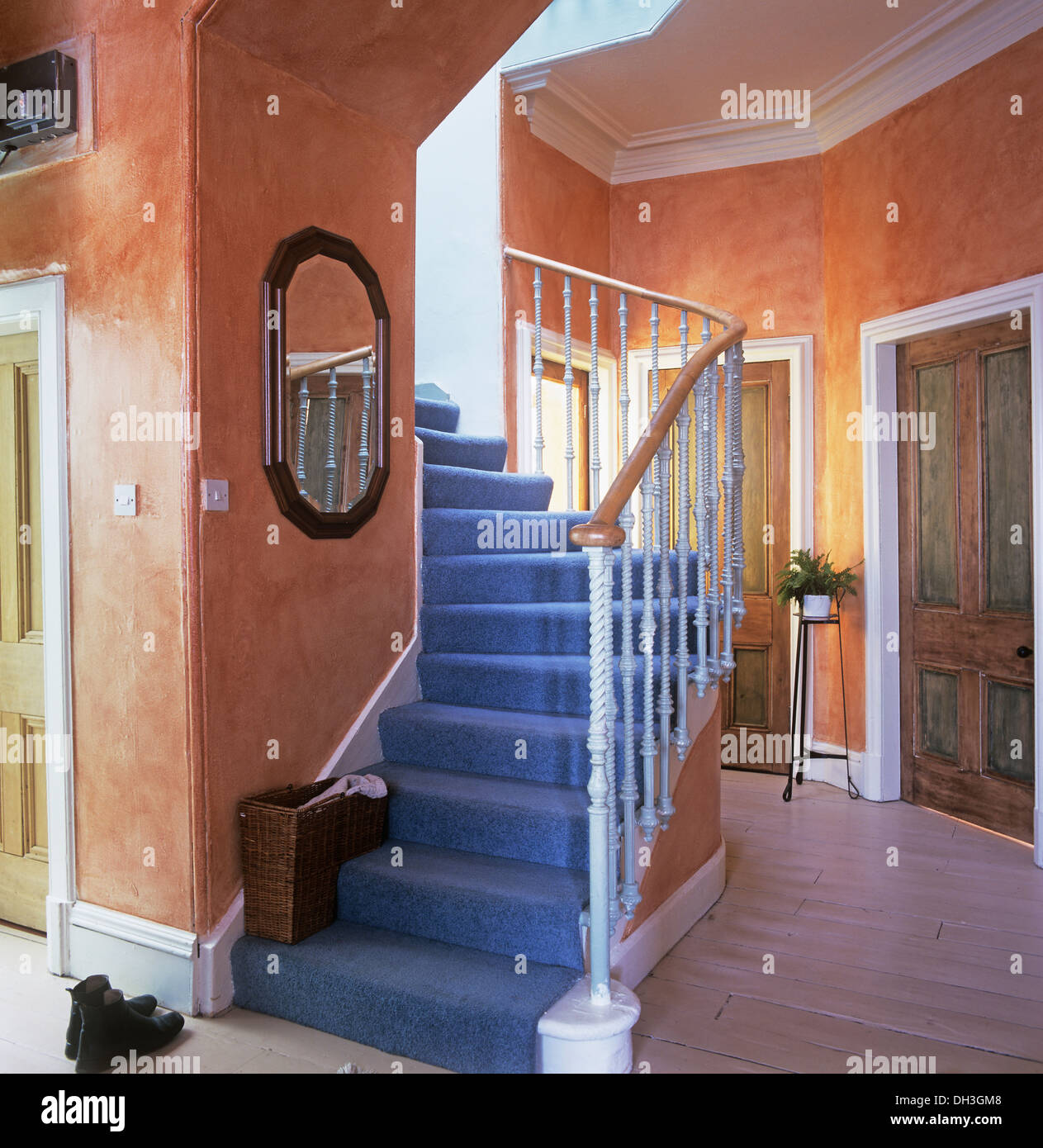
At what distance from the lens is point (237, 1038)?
90.4 inches

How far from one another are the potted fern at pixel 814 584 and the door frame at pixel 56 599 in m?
3.24

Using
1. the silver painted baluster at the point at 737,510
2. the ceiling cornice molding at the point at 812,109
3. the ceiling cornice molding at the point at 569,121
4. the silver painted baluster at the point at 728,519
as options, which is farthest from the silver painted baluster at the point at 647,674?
the ceiling cornice molding at the point at 569,121

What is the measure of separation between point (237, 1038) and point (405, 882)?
0.54m

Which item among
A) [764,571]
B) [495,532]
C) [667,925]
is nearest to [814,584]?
[764,571]

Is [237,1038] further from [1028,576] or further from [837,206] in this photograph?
[837,206]

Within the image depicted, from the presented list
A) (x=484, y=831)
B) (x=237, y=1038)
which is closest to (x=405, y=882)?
(x=484, y=831)

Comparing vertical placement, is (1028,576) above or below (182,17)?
below

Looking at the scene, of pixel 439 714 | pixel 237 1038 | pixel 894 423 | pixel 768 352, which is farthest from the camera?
pixel 768 352

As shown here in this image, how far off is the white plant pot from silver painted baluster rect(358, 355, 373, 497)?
246cm

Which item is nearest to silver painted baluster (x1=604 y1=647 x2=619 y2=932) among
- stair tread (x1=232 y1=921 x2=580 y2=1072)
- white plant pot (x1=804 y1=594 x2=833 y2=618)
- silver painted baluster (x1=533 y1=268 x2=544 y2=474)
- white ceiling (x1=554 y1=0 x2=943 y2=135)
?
stair tread (x1=232 y1=921 x2=580 y2=1072)

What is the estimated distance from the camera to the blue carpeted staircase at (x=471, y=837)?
219 cm

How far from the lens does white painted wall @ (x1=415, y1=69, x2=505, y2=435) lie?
451 cm

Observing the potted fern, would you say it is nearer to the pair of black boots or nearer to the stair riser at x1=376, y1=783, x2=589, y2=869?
the stair riser at x1=376, y1=783, x2=589, y2=869

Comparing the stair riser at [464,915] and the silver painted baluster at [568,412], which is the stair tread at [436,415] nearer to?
the silver painted baluster at [568,412]
